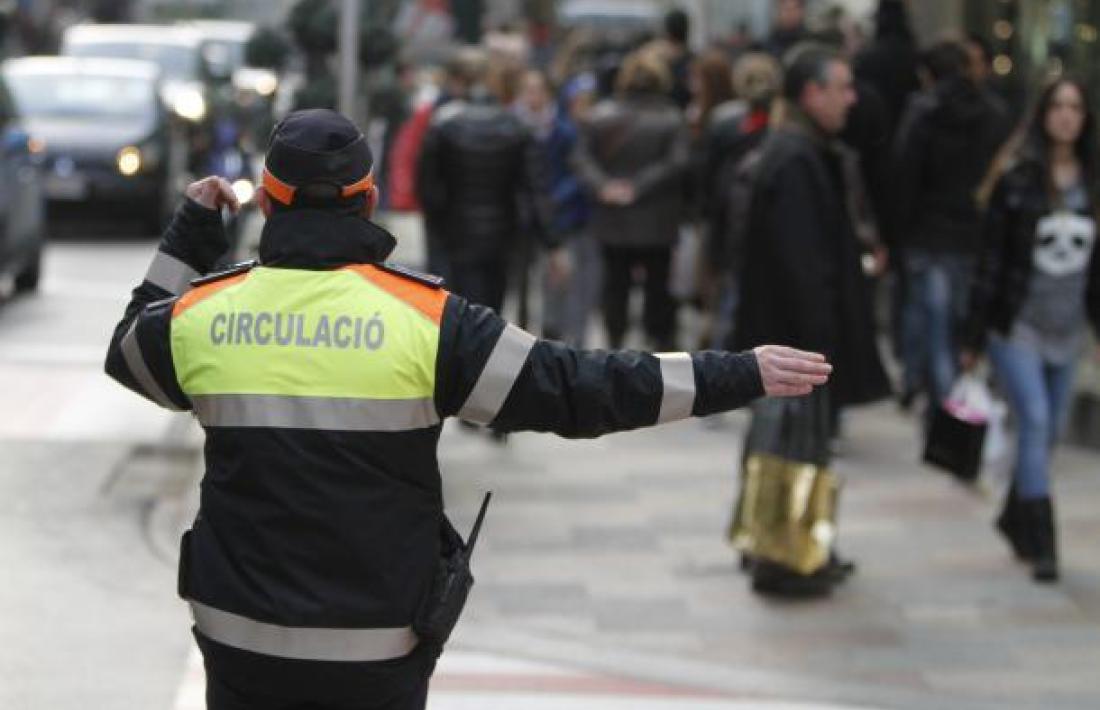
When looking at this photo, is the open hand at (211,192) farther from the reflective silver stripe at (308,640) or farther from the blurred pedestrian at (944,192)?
the blurred pedestrian at (944,192)

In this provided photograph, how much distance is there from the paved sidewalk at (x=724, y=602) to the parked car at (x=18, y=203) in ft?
16.2

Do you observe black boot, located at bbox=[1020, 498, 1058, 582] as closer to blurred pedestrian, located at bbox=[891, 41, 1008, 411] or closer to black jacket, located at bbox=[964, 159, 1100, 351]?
black jacket, located at bbox=[964, 159, 1100, 351]

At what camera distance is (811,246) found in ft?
29.1

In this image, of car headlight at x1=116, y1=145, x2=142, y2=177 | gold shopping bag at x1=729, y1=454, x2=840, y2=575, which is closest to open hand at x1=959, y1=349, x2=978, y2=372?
gold shopping bag at x1=729, y1=454, x2=840, y2=575

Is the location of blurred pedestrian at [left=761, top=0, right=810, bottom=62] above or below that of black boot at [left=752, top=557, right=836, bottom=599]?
above

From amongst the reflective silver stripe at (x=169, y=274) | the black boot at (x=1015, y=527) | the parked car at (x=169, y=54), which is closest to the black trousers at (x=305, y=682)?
the reflective silver stripe at (x=169, y=274)

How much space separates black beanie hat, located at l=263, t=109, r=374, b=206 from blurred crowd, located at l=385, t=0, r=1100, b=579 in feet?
14.7

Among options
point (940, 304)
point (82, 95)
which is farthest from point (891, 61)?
point (82, 95)

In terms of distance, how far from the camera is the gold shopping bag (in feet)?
29.1

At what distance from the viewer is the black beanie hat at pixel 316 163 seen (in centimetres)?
446

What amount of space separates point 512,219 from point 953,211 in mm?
2124

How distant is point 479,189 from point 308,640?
7.74 m

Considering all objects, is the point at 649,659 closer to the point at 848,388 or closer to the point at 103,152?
the point at 848,388

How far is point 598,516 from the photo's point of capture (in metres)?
10.6
